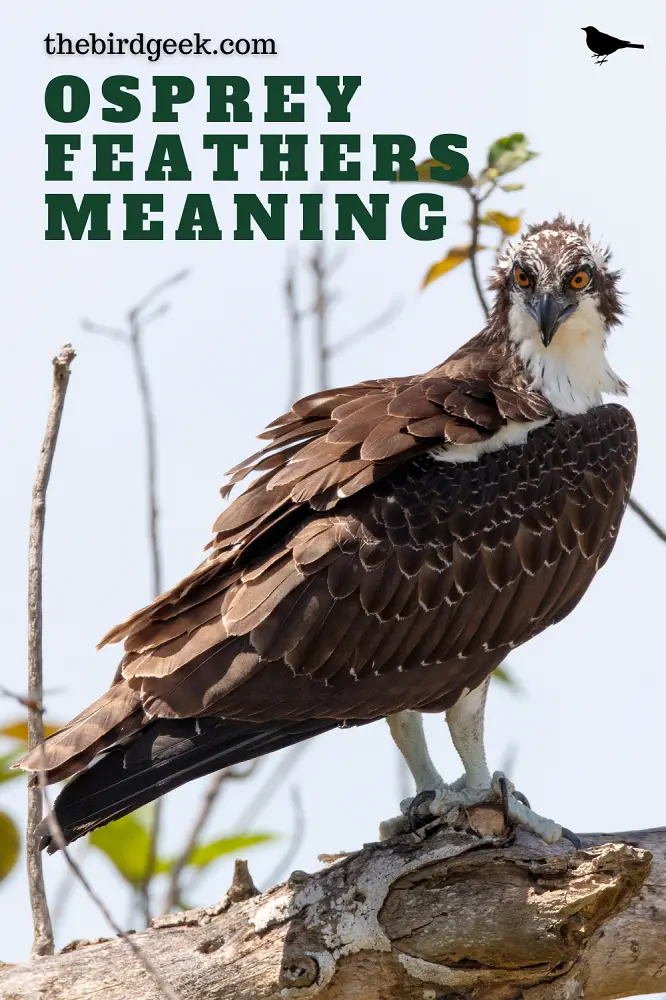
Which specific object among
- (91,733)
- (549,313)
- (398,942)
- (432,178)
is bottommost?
(398,942)

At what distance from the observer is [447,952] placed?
612 cm

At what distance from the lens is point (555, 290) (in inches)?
311

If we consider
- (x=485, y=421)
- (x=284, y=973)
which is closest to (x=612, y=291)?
(x=485, y=421)

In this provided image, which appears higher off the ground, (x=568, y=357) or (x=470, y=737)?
(x=568, y=357)

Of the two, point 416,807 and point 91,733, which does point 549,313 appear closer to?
point 416,807

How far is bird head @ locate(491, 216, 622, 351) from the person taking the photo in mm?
7879

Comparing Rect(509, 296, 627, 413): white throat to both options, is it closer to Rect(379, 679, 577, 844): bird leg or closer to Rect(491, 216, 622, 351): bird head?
Rect(491, 216, 622, 351): bird head

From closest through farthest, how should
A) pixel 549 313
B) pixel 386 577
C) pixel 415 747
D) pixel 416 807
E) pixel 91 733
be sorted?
pixel 91 733 → pixel 386 577 → pixel 416 807 → pixel 415 747 → pixel 549 313

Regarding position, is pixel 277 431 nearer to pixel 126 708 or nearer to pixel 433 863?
pixel 126 708

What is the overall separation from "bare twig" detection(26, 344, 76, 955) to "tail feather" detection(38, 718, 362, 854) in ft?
0.48

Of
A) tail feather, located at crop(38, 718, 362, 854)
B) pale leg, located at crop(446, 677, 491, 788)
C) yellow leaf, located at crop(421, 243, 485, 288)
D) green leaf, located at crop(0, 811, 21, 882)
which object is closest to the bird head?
yellow leaf, located at crop(421, 243, 485, 288)

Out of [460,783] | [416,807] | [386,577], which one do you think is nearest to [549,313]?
[386,577]

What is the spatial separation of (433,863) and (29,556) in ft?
6.80

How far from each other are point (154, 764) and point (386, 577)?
1.35 metres
